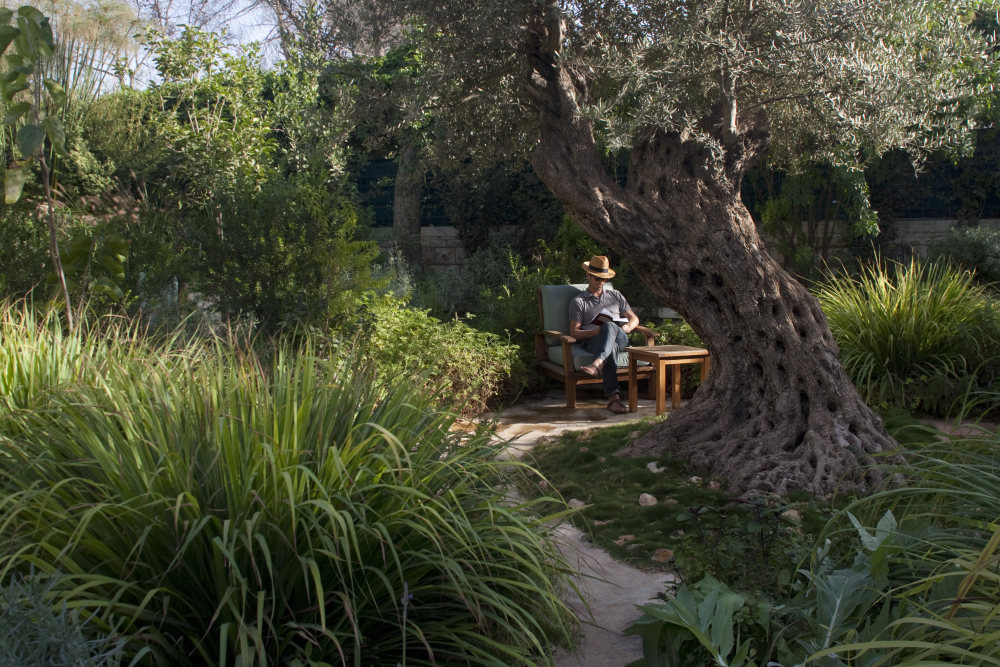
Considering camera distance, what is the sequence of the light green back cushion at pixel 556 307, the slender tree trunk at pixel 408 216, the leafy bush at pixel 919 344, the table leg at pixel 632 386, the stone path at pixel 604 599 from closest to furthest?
the stone path at pixel 604 599 → the leafy bush at pixel 919 344 → the table leg at pixel 632 386 → the light green back cushion at pixel 556 307 → the slender tree trunk at pixel 408 216

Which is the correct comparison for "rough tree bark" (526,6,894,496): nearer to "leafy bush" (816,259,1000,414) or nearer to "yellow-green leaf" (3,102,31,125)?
"leafy bush" (816,259,1000,414)

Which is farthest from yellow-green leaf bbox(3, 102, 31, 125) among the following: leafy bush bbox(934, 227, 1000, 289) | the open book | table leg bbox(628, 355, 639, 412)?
leafy bush bbox(934, 227, 1000, 289)

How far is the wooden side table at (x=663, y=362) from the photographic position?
6559 mm

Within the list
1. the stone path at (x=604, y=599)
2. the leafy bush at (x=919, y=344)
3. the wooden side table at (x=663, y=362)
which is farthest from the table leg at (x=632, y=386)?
the stone path at (x=604, y=599)

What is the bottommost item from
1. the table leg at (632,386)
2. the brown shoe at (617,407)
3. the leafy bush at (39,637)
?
the brown shoe at (617,407)

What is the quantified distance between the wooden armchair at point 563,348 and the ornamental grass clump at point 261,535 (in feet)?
14.9

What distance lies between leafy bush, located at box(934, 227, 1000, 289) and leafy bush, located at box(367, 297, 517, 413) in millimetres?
5416

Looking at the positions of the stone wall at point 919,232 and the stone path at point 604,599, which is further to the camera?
the stone wall at point 919,232

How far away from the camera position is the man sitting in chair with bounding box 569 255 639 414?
276 inches

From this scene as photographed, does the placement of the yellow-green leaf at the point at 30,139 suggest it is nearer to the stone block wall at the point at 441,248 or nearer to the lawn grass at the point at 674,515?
the lawn grass at the point at 674,515

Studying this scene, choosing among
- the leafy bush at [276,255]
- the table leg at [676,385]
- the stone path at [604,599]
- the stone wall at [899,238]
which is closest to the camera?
the stone path at [604,599]

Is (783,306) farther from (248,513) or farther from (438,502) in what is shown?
(248,513)

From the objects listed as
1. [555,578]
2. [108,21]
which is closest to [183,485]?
[555,578]

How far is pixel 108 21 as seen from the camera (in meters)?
9.91
